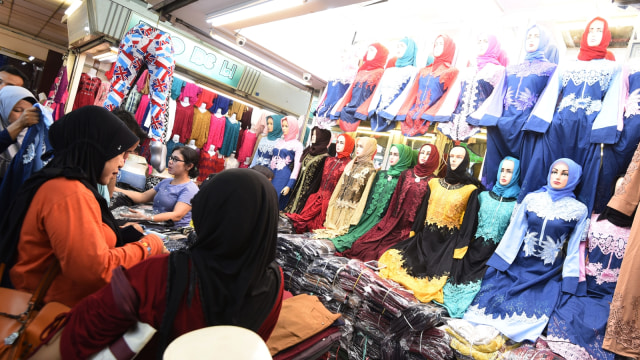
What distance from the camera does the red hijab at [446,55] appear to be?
3605mm

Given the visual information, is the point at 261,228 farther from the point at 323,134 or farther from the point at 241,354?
the point at 323,134

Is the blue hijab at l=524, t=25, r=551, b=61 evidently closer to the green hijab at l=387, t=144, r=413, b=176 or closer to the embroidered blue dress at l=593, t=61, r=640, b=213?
the embroidered blue dress at l=593, t=61, r=640, b=213

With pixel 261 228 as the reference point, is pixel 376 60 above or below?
above

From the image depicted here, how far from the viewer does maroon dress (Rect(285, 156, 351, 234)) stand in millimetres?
4078

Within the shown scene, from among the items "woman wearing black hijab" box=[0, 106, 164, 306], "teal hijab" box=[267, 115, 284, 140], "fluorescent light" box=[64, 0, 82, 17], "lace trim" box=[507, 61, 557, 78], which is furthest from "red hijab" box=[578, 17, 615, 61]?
"fluorescent light" box=[64, 0, 82, 17]

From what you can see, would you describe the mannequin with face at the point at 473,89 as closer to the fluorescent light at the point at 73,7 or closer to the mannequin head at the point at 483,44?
the mannequin head at the point at 483,44

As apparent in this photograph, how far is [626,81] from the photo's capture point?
8.69 feet

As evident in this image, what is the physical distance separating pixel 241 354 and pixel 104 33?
6316 mm

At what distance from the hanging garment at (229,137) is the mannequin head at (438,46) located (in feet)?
14.1

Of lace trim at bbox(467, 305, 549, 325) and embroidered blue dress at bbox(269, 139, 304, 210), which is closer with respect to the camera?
lace trim at bbox(467, 305, 549, 325)

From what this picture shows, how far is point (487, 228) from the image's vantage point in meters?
2.92

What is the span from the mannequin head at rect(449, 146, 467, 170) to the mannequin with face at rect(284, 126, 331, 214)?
5.62 ft

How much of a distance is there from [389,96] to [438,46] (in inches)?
25.6

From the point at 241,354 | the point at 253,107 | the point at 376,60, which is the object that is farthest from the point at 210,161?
the point at 241,354
